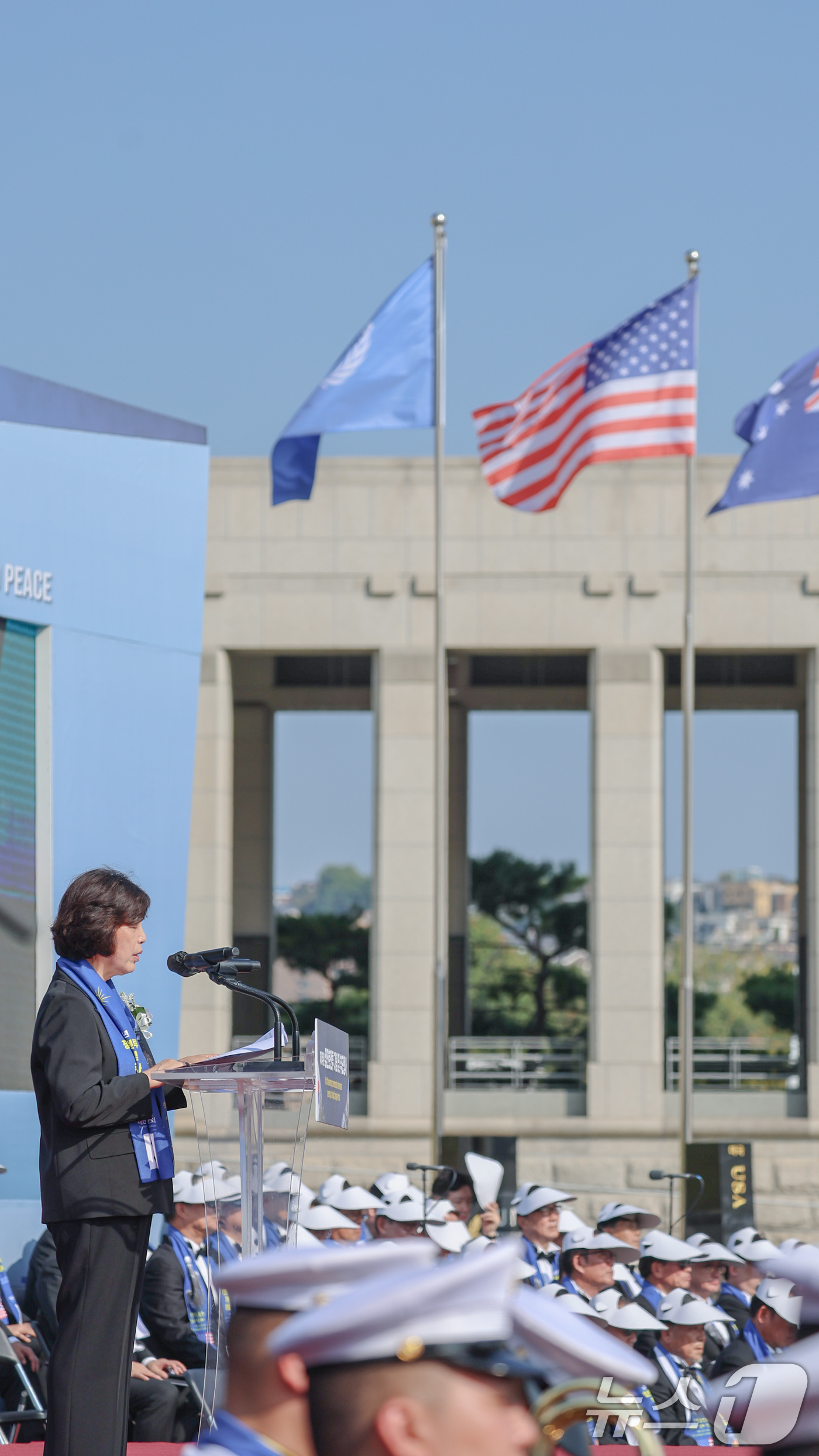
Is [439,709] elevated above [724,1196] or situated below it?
above

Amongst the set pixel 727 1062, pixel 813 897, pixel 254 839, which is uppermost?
pixel 254 839

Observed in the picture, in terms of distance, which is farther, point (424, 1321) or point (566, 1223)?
point (566, 1223)

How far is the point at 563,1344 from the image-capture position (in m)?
2.24

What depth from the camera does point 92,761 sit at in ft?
35.0

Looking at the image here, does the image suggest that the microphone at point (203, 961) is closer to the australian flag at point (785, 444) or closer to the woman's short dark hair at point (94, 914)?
the woman's short dark hair at point (94, 914)

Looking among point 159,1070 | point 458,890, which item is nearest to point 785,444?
point 159,1070

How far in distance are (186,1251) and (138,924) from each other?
4.54 metres

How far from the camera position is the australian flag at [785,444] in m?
14.2

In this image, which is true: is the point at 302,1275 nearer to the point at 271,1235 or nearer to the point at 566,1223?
the point at 271,1235

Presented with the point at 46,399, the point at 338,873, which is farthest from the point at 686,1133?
the point at 338,873

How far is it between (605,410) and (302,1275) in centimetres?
1263

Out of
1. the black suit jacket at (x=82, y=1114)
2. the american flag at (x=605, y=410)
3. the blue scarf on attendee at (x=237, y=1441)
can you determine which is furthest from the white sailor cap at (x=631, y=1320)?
the american flag at (x=605, y=410)

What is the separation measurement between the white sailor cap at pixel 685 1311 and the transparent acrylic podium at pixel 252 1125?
4.34 m

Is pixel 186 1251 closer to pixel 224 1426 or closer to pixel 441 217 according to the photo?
pixel 224 1426
